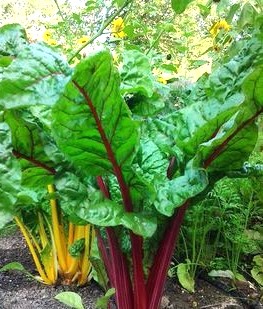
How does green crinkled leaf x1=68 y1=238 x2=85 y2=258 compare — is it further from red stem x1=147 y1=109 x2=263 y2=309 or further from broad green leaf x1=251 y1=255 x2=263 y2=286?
broad green leaf x1=251 y1=255 x2=263 y2=286

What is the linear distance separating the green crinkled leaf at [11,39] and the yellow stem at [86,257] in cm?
48

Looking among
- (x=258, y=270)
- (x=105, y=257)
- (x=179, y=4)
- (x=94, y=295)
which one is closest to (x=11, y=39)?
(x=179, y=4)

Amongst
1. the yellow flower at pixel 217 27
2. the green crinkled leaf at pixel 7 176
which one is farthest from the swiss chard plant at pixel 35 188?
the yellow flower at pixel 217 27

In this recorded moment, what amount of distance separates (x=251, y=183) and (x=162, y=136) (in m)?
0.44

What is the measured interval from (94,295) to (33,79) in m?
0.72

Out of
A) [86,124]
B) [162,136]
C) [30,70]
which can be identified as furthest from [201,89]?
[30,70]

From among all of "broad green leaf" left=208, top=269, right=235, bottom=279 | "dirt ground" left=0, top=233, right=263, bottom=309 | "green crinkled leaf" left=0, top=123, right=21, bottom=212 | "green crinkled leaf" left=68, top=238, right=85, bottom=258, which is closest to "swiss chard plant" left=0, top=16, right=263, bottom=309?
"green crinkled leaf" left=0, top=123, right=21, bottom=212

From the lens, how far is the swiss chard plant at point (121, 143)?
2.16 feet

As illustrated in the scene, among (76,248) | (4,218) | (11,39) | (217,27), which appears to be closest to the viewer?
(4,218)

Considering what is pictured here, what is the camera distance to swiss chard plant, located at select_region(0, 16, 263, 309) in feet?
2.16

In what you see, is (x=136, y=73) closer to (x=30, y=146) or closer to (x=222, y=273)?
(x=30, y=146)

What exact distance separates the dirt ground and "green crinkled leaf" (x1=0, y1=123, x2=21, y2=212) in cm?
57

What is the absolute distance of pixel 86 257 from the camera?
48.1 inches

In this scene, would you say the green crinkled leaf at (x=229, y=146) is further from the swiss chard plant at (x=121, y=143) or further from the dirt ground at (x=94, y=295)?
the dirt ground at (x=94, y=295)
